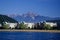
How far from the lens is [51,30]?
98.7 ft

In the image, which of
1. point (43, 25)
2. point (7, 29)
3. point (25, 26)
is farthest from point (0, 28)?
point (43, 25)

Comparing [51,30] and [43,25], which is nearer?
[51,30]

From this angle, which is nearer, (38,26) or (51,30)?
(51,30)

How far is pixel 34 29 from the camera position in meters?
31.9

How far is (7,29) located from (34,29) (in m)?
3.37

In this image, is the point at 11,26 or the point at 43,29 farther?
the point at 11,26

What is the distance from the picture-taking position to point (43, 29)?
3064 centimetres

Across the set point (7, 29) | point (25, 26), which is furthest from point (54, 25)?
point (7, 29)

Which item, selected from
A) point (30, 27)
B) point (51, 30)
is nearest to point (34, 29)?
point (30, 27)

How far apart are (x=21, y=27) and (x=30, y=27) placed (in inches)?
45.5

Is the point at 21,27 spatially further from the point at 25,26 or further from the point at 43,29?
the point at 43,29

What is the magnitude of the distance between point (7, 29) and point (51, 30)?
548 centimetres

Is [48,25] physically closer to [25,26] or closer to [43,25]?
[43,25]

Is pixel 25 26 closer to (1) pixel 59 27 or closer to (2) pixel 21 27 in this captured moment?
(2) pixel 21 27
